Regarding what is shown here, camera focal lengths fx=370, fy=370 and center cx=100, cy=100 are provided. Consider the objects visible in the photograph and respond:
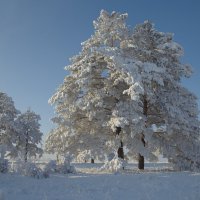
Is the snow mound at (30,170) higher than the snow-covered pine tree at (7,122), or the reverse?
the snow-covered pine tree at (7,122)

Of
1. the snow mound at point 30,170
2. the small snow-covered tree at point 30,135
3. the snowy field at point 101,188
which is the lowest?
the snowy field at point 101,188

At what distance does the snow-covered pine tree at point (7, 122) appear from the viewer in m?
41.5

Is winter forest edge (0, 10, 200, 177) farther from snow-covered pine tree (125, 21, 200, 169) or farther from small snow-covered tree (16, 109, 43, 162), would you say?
small snow-covered tree (16, 109, 43, 162)

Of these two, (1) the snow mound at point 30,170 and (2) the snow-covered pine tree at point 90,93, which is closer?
(1) the snow mound at point 30,170

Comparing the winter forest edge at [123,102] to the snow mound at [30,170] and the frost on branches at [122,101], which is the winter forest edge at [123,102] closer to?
the frost on branches at [122,101]

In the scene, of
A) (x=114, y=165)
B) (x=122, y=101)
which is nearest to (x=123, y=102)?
(x=122, y=101)

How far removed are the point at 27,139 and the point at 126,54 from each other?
79.7 ft

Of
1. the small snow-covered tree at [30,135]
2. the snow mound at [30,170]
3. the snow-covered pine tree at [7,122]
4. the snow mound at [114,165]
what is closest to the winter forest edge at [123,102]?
the snow mound at [114,165]

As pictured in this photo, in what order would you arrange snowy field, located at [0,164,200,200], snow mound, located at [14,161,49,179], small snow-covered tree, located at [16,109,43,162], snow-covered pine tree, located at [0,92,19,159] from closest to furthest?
snowy field, located at [0,164,200,200], snow mound, located at [14,161,49,179], snow-covered pine tree, located at [0,92,19,159], small snow-covered tree, located at [16,109,43,162]

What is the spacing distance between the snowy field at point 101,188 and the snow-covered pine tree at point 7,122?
23929 mm

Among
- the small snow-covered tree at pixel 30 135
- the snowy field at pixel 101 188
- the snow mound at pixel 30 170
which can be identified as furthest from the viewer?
the small snow-covered tree at pixel 30 135

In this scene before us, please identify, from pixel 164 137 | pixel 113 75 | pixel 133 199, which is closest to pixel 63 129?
pixel 113 75

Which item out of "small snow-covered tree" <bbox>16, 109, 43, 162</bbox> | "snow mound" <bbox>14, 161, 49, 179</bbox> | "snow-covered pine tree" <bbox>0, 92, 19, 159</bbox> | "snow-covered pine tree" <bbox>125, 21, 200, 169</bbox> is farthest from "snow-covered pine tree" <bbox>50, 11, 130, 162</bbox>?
"small snow-covered tree" <bbox>16, 109, 43, 162</bbox>

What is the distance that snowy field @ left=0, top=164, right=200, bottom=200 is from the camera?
13.5 m
